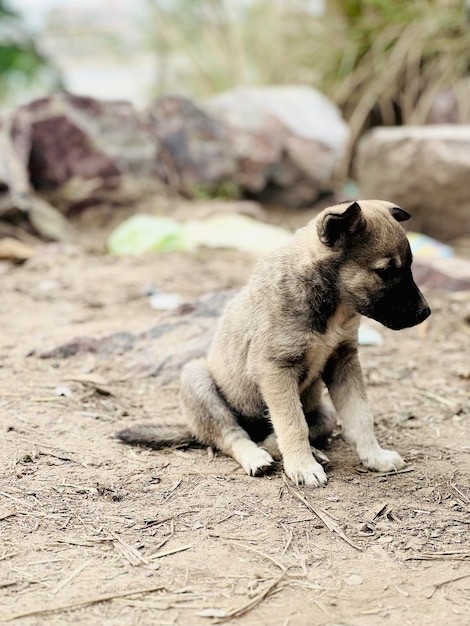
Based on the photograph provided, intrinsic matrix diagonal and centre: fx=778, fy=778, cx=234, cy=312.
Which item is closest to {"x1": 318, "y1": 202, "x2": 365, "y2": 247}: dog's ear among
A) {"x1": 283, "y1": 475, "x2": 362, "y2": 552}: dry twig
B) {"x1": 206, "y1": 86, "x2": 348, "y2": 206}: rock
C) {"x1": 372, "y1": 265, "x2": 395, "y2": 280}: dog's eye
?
{"x1": 372, "y1": 265, "x2": 395, "y2": 280}: dog's eye

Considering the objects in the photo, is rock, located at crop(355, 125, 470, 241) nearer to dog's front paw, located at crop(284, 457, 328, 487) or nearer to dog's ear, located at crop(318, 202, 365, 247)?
dog's ear, located at crop(318, 202, 365, 247)

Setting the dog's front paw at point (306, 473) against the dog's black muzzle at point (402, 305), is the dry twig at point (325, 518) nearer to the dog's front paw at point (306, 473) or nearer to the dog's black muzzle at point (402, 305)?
the dog's front paw at point (306, 473)

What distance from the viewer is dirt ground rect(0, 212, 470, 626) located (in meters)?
2.69

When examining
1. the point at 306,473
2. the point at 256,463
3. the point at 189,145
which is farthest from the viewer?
the point at 189,145

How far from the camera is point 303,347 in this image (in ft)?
12.2

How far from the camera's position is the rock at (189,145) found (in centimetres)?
1025

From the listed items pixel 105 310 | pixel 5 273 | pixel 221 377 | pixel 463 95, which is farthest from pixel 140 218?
pixel 463 95

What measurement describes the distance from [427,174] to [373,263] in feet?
20.6

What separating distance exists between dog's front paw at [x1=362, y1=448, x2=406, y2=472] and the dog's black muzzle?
27.4 inches

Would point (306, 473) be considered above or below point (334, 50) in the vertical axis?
above

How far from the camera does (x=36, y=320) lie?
5988mm

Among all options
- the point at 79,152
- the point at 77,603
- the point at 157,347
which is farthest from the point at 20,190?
the point at 77,603

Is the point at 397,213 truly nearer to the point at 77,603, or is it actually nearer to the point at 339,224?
the point at 339,224

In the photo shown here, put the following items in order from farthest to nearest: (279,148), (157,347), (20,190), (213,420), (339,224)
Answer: (279,148), (20,190), (157,347), (213,420), (339,224)
